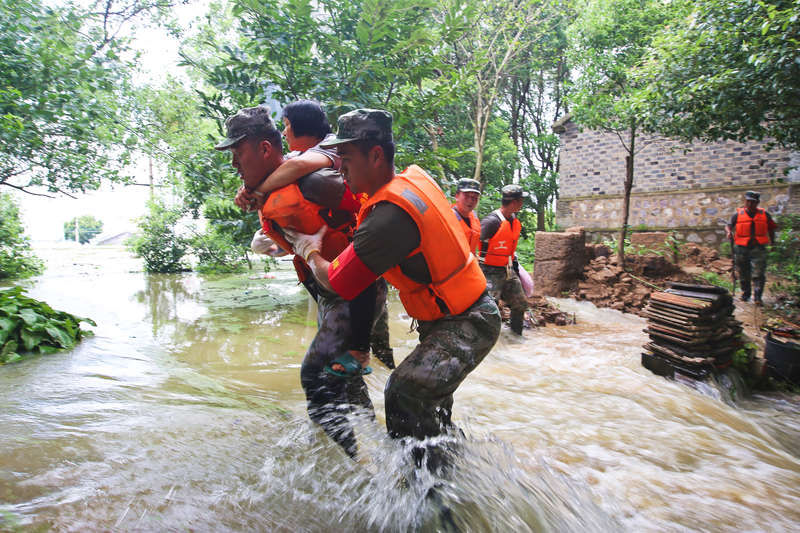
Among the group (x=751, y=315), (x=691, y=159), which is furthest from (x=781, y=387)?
(x=691, y=159)

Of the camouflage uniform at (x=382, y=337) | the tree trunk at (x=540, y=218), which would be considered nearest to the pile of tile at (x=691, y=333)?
the camouflage uniform at (x=382, y=337)

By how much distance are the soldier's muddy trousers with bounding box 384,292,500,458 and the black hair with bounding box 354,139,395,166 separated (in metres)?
0.83

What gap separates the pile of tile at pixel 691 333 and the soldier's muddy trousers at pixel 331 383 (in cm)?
403

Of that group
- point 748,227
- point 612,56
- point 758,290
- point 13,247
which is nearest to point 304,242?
point 748,227

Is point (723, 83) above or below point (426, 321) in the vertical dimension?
above

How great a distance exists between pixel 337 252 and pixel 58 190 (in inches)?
366

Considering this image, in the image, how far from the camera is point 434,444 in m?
1.93

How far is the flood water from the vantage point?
1816 mm

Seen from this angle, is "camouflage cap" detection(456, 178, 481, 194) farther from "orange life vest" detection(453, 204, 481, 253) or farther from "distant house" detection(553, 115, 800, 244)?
"distant house" detection(553, 115, 800, 244)

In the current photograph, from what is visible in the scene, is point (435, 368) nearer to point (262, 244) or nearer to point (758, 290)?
point (262, 244)

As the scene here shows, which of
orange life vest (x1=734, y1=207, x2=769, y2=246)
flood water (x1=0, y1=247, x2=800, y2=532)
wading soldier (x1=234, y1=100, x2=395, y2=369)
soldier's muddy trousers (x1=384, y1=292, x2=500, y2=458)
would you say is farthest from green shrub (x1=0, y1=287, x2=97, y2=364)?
orange life vest (x1=734, y1=207, x2=769, y2=246)

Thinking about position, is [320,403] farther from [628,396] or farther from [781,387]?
[781,387]

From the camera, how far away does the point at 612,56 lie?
9875 mm

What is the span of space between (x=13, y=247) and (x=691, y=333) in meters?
15.3
